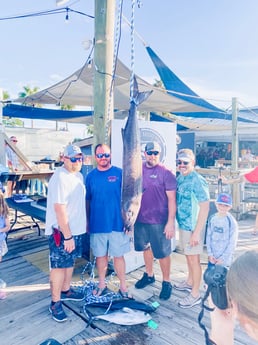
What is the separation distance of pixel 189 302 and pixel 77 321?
110 centimetres

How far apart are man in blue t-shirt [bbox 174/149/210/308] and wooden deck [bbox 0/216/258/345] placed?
0.28m

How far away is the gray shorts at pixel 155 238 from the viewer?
9.54ft

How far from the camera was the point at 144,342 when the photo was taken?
2240 millimetres

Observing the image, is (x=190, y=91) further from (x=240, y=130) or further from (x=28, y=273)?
(x=240, y=130)

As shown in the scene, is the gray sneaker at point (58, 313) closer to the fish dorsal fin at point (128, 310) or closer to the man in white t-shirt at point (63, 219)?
the man in white t-shirt at point (63, 219)

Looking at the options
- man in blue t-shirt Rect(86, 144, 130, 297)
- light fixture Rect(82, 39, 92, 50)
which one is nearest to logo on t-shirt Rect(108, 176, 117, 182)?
man in blue t-shirt Rect(86, 144, 130, 297)

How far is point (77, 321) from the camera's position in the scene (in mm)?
2539

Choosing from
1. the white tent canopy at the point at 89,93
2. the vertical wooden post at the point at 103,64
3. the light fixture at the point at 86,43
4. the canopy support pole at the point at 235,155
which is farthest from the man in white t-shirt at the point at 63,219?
the canopy support pole at the point at 235,155

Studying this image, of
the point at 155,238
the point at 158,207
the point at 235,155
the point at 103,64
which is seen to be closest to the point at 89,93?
the point at 235,155

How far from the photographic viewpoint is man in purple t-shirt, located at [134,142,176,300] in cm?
284

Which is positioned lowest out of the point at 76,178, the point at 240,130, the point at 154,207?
the point at 154,207

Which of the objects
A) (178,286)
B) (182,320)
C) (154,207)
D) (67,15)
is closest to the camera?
(182,320)

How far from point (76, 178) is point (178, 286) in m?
1.72

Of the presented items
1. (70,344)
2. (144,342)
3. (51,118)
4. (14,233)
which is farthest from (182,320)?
(51,118)
